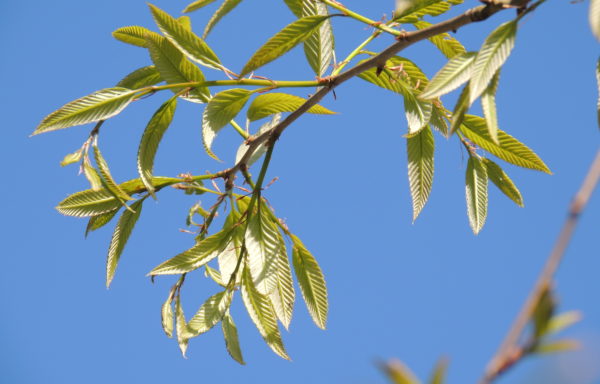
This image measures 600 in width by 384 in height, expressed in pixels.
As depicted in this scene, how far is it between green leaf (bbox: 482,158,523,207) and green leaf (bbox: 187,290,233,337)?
590 mm

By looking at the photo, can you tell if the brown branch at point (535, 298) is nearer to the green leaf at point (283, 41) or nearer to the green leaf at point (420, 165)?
the green leaf at point (283, 41)

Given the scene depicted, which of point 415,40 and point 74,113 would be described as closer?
point 415,40

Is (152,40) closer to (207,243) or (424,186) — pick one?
(207,243)

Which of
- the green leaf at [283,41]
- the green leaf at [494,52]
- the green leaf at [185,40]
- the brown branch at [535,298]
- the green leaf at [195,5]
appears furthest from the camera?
the green leaf at [195,5]

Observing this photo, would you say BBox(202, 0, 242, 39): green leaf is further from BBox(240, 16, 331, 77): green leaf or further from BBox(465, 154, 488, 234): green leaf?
BBox(465, 154, 488, 234): green leaf

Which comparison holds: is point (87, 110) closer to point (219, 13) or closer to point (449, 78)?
point (219, 13)

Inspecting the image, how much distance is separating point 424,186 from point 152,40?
0.58 m

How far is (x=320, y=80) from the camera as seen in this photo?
114 cm

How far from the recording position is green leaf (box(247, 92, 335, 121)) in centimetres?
127

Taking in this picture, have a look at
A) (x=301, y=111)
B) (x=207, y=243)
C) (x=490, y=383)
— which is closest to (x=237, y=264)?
(x=207, y=243)

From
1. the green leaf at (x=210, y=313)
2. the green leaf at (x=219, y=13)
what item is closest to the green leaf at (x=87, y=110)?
the green leaf at (x=219, y=13)

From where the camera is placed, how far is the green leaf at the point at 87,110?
114cm

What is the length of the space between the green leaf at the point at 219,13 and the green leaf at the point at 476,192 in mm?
565

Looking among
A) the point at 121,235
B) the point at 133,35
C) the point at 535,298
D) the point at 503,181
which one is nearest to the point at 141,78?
the point at 133,35
